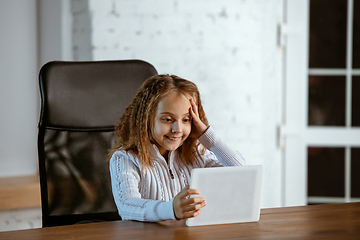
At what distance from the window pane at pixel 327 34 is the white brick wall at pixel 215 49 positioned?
0.77 ft

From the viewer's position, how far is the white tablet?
0.85 meters

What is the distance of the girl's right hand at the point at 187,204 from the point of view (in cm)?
84

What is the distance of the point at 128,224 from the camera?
881 millimetres

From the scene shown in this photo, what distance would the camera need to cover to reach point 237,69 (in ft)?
7.66

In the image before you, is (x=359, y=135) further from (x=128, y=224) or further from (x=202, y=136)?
(x=128, y=224)

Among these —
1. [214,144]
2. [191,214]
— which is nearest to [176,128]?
[214,144]

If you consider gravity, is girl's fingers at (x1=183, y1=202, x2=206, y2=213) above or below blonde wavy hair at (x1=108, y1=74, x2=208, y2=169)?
below

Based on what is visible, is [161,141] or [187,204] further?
[161,141]

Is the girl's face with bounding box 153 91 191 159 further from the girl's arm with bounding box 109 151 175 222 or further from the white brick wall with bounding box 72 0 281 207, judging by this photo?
the white brick wall with bounding box 72 0 281 207

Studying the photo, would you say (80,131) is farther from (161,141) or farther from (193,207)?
(193,207)

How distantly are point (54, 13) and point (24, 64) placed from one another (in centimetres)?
33

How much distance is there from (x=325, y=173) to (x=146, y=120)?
5.64 ft

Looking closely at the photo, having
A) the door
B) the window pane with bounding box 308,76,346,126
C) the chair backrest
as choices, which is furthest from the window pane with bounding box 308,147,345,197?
the chair backrest

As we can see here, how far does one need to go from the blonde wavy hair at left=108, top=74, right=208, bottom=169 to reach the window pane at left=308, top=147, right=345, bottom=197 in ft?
4.71
